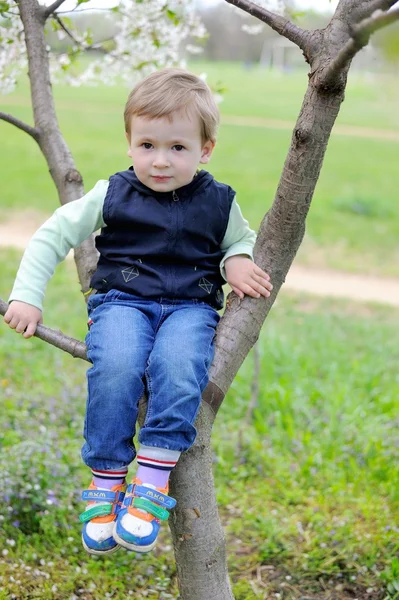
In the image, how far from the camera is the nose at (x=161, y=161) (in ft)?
6.88

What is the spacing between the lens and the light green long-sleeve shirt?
2.08m

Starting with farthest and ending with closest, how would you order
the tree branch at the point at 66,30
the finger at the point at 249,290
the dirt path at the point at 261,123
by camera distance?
the dirt path at the point at 261,123
the tree branch at the point at 66,30
the finger at the point at 249,290

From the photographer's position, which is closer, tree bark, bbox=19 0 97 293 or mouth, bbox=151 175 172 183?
mouth, bbox=151 175 172 183

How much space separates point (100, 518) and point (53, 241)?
77 centimetres

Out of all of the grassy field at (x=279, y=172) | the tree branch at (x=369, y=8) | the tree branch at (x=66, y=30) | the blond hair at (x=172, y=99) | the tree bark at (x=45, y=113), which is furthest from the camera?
the grassy field at (x=279, y=172)

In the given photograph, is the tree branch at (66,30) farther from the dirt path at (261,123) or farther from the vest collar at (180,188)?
the dirt path at (261,123)

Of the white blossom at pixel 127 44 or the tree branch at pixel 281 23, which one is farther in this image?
the white blossom at pixel 127 44

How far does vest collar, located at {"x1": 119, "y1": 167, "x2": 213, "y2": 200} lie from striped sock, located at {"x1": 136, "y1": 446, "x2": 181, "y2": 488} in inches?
29.3

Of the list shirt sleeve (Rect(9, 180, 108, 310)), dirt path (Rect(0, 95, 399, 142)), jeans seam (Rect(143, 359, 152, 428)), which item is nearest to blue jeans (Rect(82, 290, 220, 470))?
jeans seam (Rect(143, 359, 152, 428))

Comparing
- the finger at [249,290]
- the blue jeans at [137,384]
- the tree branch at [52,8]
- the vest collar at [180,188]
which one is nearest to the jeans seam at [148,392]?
the blue jeans at [137,384]

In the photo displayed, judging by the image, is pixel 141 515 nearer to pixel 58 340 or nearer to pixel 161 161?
pixel 58 340

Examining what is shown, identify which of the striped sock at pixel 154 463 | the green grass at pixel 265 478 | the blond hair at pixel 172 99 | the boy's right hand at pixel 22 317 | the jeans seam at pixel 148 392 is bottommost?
the green grass at pixel 265 478

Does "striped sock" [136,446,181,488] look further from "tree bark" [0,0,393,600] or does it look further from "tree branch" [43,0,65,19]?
"tree branch" [43,0,65,19]

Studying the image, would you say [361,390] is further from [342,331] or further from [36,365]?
[36,365]
